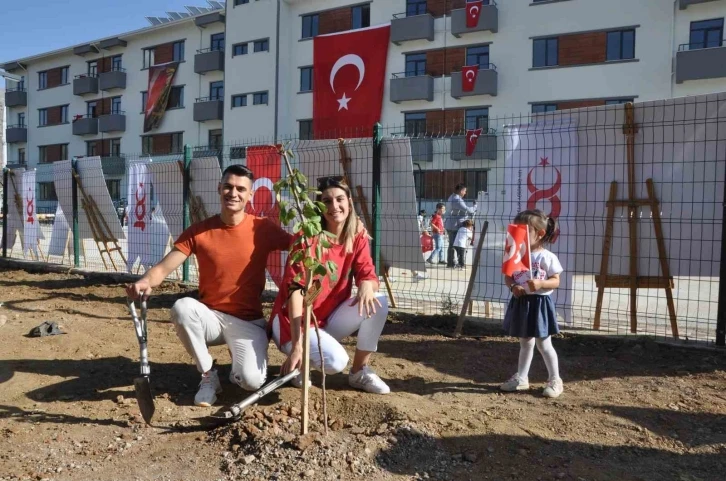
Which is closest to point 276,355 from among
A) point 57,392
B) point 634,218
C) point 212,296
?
point 212,296

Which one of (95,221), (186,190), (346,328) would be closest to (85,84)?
(95,221)

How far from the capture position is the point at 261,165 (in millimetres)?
8094

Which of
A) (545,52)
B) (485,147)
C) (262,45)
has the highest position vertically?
(262,45)

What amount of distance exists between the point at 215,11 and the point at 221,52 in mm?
2557

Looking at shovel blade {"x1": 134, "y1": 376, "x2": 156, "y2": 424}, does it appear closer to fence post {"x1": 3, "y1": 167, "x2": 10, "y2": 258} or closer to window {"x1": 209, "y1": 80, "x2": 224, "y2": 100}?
fence post {"x1": 3, "y1": 167, "x2": 10, "y2": 258}

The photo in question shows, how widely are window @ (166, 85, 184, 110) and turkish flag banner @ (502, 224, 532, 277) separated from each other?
3848 cm

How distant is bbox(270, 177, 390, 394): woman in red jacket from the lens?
3.80m

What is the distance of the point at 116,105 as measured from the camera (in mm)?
43406

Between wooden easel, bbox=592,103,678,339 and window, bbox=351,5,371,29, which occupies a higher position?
window, bbox=351,5,371,29

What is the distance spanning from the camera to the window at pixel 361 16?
3213cm

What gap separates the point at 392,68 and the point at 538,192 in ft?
86.5

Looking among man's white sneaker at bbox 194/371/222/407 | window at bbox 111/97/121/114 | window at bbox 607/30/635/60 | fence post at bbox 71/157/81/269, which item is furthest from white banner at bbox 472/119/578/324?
window at bbox 111/97/121/114

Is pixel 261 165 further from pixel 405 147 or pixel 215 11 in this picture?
pixel 215 11

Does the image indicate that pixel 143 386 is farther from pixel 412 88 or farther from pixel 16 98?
pixel 16 98
